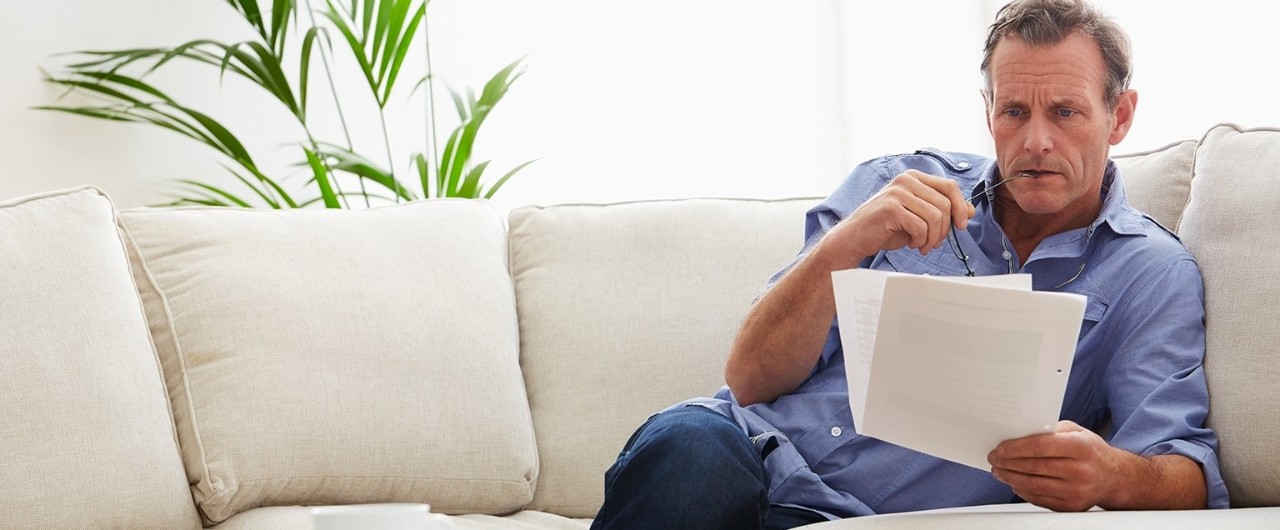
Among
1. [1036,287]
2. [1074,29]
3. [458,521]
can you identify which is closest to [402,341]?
[458,521]

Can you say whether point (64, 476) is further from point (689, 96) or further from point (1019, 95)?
point (689, 96)

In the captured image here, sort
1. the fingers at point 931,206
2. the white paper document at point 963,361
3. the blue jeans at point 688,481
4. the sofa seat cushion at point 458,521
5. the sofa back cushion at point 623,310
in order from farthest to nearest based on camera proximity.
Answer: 1. the sofa back cushion at point 623,310
2. the sofa seat cushion at point 458,521
3. the fingers at point 931,206
4. the blue jeans at point 688,481
5. the white paper document at point 963,361

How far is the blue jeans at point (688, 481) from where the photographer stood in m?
1.28

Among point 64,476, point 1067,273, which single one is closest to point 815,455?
point 1067,273

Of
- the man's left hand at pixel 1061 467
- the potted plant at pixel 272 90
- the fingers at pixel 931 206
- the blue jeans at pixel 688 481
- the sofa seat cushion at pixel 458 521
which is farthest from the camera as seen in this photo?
the potted plant at pixel 272 90

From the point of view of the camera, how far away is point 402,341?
177 centimetres

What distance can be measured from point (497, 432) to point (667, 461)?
0.53 metres

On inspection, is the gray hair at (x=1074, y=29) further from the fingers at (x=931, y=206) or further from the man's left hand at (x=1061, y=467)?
the man's left hand at (x=1061, y=467)

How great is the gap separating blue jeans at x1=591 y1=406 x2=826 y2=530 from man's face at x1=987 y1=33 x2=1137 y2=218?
520mm

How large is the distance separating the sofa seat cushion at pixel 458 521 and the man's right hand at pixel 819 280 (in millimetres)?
362

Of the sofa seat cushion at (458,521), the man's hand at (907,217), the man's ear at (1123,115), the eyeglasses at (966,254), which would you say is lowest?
the sofa seat cushion at (458,521)

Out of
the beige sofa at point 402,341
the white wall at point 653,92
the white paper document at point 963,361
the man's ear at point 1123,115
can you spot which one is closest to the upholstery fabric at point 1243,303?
the beige sofa at point 402,341

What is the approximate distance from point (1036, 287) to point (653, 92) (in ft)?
5.79

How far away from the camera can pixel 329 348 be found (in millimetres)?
1740
